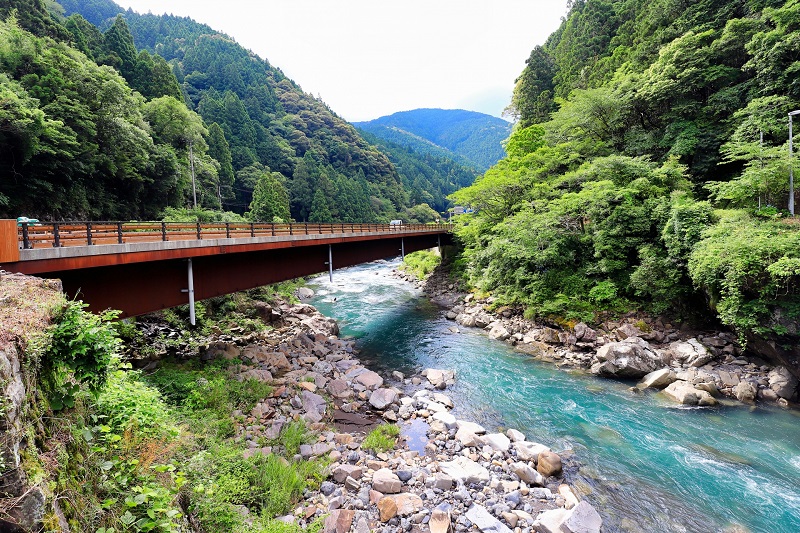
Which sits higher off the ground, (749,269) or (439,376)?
(749,269)

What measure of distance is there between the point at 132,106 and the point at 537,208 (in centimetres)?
3578

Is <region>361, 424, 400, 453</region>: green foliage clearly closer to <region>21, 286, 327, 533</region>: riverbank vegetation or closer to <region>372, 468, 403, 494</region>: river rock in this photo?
<region>372, 468, 403, 494</region>: river rock

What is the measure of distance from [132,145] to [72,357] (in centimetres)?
3159

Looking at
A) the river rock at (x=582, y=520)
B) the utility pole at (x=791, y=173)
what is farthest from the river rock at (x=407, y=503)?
the utility pole at (x=791, y=173)

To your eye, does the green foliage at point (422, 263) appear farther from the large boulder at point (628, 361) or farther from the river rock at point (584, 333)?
the large boulder at point (628, 361)

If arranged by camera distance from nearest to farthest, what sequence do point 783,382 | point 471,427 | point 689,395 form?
point 471,427
point 783,382
point 689,395

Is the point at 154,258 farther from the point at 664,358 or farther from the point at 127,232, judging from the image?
the point at 664,358

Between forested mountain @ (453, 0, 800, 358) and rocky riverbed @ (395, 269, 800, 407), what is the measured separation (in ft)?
3.66

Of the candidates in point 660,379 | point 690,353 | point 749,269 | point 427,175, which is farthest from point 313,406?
point 427,175

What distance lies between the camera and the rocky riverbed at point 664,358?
1249 cm

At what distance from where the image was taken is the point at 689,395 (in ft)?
40.8

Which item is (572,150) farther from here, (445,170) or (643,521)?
(445,170)

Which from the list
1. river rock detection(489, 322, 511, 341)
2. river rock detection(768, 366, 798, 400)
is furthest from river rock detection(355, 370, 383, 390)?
river rock detection(768, 366, 798, 400)

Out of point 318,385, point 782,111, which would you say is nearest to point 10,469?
point 318,385
